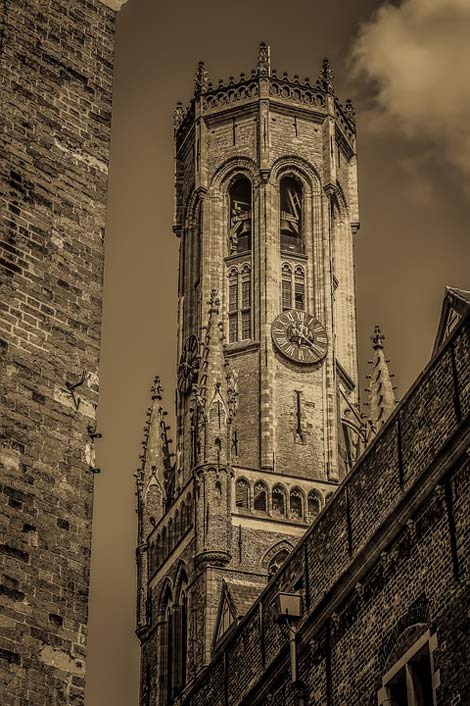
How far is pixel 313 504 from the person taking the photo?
2078 inches

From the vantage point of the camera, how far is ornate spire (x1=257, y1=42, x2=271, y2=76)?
62656 millimetres

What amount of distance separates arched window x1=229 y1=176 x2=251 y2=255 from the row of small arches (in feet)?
30.9

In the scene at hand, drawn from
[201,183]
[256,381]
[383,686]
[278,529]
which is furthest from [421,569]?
[201,183]

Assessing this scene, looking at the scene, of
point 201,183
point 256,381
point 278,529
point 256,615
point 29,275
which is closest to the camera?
point 29,275

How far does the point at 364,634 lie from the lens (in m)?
20.2

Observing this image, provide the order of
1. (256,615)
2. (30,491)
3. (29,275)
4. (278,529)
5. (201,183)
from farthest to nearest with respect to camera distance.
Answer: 1. (201,183)
2. (278,529)
3. (256,615)
4. (29,275)
5. (30,491)

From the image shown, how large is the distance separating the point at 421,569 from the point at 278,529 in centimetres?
3291

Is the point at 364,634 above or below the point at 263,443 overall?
below

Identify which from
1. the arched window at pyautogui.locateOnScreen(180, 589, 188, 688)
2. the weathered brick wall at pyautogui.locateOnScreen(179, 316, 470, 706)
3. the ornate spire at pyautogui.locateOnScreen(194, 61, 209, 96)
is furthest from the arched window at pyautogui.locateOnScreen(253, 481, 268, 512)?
the weathered brick wall at pyautogui.locateOnScreen(179, 316, 470, 706)

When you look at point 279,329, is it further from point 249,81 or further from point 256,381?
point 249,81

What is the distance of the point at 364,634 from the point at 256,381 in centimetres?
3579

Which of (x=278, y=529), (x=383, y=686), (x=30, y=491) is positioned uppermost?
(x=278, y=529)

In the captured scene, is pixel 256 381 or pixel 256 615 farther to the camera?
pixel 256 381

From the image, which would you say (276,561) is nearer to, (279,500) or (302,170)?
(279,500)
